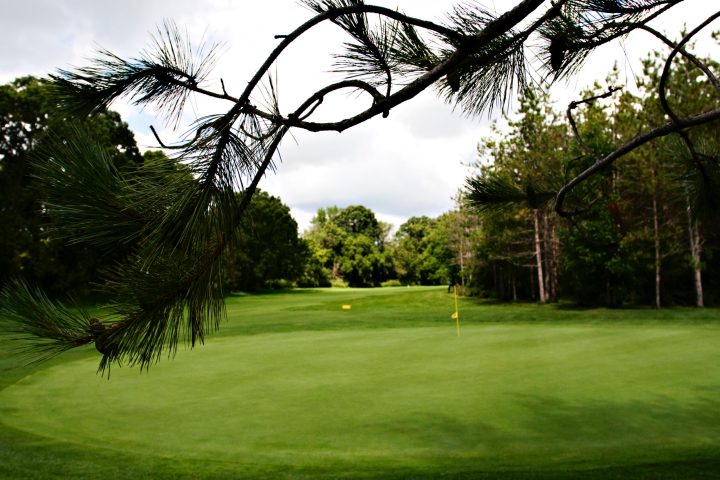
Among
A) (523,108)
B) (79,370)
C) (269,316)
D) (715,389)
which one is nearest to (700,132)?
(715,389)

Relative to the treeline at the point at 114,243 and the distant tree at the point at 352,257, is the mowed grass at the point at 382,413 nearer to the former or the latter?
the treeline at the point at 114,243

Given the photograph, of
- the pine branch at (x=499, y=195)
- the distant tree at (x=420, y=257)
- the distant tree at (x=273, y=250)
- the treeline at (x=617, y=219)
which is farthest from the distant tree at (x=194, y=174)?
the distant tree at (x=420, y=257)

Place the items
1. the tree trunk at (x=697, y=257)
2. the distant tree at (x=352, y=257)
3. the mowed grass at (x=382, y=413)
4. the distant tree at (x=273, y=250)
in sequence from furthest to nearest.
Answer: the distant tree at (x=352, y=257) < the distant tree at (x=273, y=250) < the tree trunk at (x=697, y=257) < the mowed grass at (x=382, y=413)

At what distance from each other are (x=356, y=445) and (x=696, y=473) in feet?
5.70

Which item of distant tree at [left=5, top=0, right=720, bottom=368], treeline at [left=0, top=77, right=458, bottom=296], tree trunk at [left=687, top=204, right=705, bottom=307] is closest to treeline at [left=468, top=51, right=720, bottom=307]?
tree trunk at [left=687, top=204, right=705, bottom=307]

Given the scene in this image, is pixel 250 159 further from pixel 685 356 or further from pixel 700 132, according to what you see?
pixel 685 356

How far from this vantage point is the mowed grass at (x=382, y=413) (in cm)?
333

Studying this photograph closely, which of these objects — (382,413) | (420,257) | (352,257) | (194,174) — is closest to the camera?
(194,174)

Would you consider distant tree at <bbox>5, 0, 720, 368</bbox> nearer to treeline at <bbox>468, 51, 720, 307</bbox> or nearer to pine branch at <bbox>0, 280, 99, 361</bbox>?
pine branch at <bbox>0, 280, 99, 361</bbox>

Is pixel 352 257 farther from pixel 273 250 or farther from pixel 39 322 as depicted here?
pixel 39 322

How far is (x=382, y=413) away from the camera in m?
4.39

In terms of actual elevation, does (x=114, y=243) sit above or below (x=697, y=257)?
below

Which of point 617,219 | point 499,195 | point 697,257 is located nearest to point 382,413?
point 499,195

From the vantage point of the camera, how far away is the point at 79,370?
6.73m
